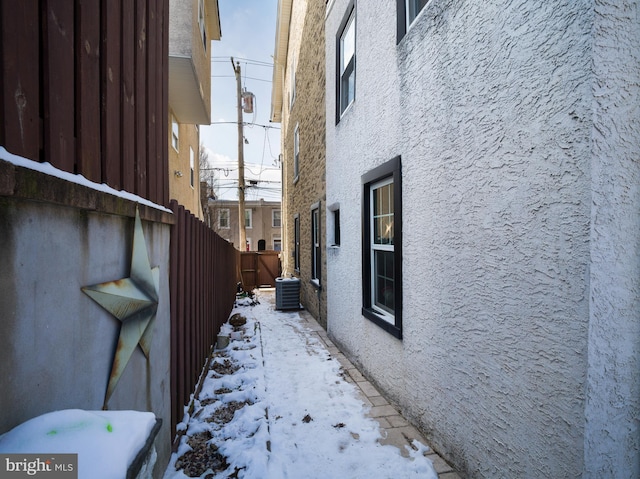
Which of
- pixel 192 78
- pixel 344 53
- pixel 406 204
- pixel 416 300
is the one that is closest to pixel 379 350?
pixel 416 300

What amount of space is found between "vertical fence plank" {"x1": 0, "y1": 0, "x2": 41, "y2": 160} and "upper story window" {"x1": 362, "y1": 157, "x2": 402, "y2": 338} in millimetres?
2821

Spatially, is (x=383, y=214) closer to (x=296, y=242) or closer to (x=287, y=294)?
(x=287, y=294)

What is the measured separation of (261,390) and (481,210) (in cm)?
306

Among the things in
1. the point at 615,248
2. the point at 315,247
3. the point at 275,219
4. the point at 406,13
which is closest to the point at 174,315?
the point at 615,248

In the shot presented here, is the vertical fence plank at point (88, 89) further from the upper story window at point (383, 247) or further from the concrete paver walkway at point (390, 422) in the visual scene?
the concrete paver walkway at point (390, 422)

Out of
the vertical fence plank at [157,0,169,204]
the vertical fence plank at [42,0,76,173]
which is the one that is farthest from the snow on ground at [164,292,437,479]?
the vertical fence plank at [42,0,76,173]

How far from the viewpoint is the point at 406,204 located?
3.19m

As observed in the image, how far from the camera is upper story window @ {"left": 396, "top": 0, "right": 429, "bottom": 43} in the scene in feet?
10.8

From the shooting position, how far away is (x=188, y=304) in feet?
11.1

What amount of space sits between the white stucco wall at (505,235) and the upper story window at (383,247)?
0.14 metres

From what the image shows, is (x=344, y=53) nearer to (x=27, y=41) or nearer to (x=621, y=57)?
(x=621, y=57)

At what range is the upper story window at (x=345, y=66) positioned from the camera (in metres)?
5.10

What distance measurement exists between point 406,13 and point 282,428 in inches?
167

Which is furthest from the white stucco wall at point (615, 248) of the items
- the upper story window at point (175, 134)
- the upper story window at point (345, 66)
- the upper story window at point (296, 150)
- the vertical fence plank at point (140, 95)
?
the upper story window at point (175, 134)
